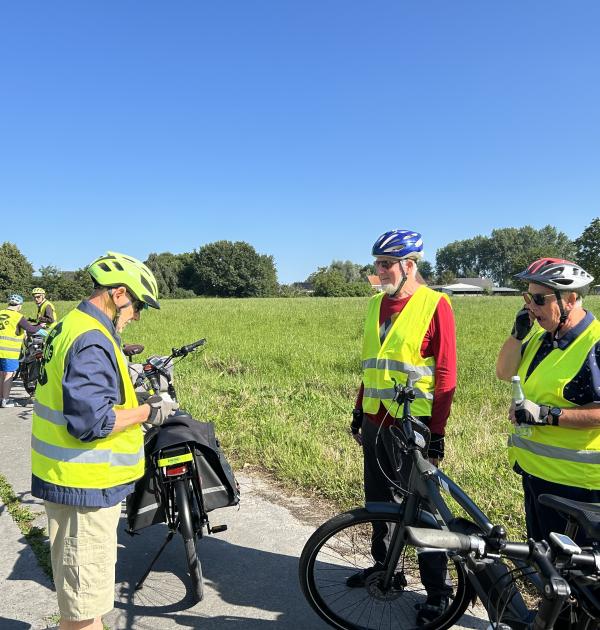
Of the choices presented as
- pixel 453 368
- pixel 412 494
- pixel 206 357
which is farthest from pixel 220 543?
pixel 206 357

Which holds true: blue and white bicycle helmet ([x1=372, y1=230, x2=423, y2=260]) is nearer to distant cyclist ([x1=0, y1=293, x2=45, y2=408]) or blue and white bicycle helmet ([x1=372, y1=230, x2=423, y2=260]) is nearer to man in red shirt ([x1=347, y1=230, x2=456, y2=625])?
man in red shirt ([x1=347, y1=230, x2=456, y2=625])

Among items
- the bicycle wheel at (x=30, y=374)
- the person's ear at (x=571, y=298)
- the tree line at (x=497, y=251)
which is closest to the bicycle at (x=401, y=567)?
→ the person's ear at (x=571, y=298)

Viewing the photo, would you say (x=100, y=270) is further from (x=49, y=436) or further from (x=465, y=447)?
(x=465, y=447)

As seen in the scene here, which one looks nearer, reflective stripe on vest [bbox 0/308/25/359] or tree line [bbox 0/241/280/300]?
reflective stripe on vest [bbox 0/308/25/359]

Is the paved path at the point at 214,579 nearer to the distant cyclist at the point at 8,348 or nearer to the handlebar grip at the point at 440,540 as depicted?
the handlebar grip at the point at 440,540

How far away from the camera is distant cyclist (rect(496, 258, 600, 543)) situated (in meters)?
2.45

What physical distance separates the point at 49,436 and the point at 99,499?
368mm

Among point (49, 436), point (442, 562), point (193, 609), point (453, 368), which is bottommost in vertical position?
point (193, 609)

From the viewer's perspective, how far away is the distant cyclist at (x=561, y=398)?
2445 mm

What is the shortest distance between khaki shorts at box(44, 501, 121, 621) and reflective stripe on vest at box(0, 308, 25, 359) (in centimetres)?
750

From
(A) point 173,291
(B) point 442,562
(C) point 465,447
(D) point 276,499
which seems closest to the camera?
(B) point 442,562

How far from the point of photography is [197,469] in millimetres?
3355

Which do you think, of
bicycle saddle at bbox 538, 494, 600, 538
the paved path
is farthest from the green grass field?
bicycle saddle at bbox 538, 494, 600, 538

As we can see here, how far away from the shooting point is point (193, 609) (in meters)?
3.17
